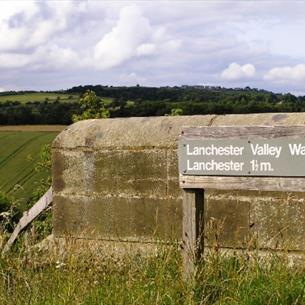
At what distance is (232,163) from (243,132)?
0.65ft

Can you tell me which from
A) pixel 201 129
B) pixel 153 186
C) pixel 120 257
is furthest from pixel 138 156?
pixel 201 129

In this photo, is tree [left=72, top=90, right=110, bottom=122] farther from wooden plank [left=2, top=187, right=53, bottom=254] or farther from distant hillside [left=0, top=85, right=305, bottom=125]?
wooden plank [left=2, top=187, right=53, bottom=254]

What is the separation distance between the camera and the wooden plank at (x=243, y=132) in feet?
13.3

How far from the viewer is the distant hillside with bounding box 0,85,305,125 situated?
15.3 m

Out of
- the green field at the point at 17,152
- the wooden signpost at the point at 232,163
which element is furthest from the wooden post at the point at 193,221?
the green field at the point at 17,152

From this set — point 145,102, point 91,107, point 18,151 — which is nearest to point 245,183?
point 91,107

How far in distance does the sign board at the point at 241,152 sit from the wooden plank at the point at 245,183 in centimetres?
3

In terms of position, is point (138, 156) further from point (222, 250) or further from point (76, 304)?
point (76, 304)

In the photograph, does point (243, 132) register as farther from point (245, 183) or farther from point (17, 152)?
point (17, 152)

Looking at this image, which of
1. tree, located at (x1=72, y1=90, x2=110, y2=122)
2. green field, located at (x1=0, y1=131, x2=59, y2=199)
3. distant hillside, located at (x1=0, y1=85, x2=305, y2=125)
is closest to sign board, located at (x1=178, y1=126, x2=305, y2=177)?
distant hillside, located at (x1=0, y1=85, x2=305, y2=125)

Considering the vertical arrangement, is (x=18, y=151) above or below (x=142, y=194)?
below

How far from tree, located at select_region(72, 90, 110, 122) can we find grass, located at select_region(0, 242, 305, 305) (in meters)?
6.56

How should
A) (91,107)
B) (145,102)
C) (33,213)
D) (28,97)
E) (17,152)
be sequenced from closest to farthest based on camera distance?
(33,213), (91,107), (145,102), (17,152), (28,97)

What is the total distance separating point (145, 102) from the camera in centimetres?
2238
